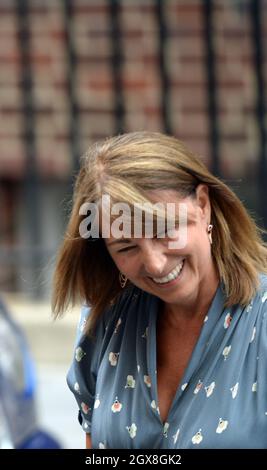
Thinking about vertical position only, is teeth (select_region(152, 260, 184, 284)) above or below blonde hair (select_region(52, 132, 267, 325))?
below

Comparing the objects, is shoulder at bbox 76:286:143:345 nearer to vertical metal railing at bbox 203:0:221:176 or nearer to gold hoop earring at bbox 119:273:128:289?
gold hoop earring at bbox 119:273:128:289

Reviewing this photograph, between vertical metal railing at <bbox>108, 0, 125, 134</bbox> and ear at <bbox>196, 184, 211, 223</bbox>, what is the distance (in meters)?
4.58

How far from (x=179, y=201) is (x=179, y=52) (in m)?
4.97

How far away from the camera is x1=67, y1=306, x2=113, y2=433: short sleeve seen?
2.96 m

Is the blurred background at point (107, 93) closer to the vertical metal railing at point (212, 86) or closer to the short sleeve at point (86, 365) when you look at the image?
the vertical metal railing at point (212, 86)

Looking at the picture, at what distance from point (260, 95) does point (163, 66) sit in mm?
607

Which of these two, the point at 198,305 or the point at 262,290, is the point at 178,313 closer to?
the point at 198,305

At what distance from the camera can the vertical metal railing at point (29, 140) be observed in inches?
292

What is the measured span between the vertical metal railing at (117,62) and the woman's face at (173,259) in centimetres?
462

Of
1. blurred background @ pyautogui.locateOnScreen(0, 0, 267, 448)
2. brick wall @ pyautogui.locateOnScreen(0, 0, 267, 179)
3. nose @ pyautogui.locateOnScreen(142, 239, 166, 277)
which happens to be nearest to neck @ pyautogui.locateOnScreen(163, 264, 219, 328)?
nose @ pyautogui.locateOnScreen(142, 239, 166, 277)

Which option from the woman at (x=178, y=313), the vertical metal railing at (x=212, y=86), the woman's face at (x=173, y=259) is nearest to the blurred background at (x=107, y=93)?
the vertical metal railing at (x=212, y=86)

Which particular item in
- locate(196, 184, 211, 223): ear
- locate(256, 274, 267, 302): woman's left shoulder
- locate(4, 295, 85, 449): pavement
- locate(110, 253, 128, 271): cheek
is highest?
locate(196, 184, 211, 223): ear

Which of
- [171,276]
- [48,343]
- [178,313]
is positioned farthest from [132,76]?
[171,276]
